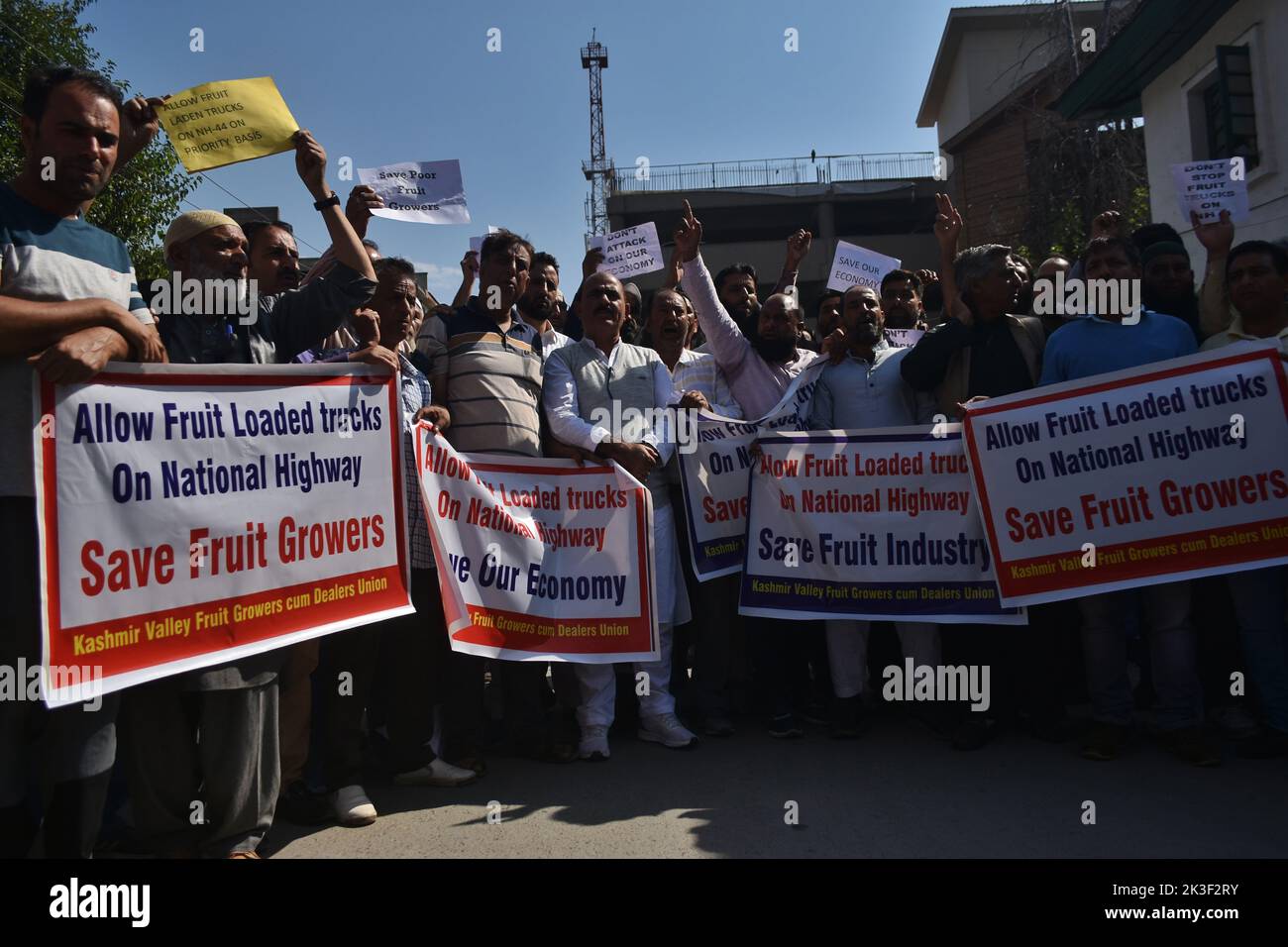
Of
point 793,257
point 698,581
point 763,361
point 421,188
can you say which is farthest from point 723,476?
point 421,188

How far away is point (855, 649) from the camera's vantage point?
15.2ft

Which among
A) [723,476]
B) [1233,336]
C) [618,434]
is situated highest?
[1233,336]

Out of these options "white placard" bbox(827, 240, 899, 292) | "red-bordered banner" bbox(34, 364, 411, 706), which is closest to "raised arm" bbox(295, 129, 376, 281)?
"red-bordered banner" bbox(34, 364, 411, 706)

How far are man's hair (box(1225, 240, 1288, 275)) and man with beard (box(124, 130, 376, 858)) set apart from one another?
13.2ft

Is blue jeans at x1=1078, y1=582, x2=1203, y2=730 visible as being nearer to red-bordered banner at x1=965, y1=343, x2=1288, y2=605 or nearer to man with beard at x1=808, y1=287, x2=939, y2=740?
red-bordered banner at x1=965, y1=343, x2=1288, y2=605

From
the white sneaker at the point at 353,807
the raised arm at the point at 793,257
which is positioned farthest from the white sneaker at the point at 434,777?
the raised arm at the point at 793,257

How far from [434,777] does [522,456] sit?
1.50m

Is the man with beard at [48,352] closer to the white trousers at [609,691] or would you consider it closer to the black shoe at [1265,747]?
the white trousers at [609,691]

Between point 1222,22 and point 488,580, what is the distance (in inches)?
485

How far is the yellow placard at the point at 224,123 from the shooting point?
Result: 3076 mm

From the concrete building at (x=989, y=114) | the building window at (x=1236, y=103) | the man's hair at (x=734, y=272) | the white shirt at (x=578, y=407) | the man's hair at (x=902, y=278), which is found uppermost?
the concrete building at (x=989, y=114)

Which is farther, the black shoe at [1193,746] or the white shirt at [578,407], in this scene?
the white shirt at [578,407]

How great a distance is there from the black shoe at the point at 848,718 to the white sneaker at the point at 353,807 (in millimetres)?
2236

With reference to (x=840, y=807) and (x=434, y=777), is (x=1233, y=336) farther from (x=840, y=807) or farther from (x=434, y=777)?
(x=434, y=777)
